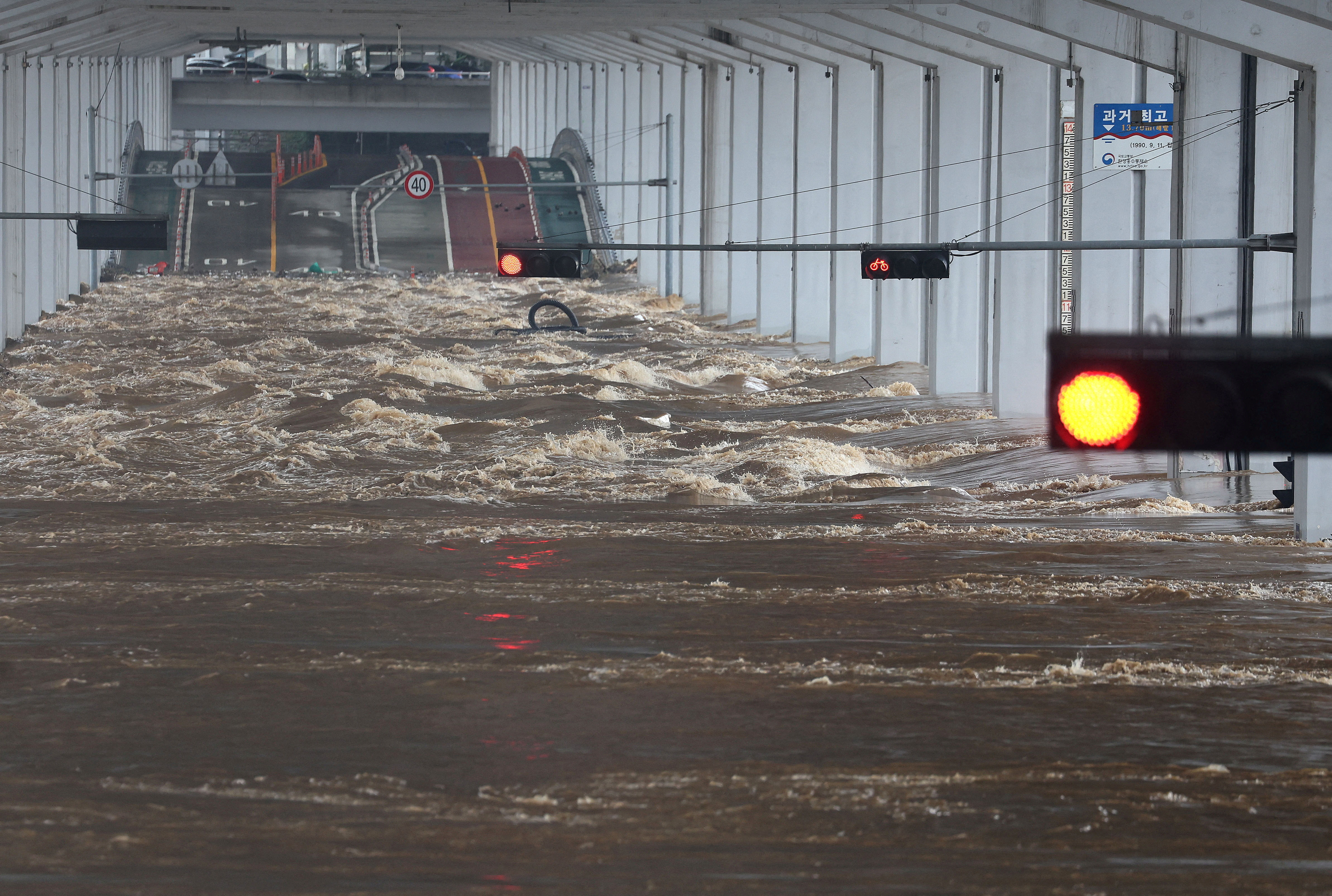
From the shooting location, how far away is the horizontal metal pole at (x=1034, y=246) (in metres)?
13.1

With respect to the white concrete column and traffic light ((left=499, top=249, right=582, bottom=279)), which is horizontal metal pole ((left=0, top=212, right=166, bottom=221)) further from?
the white concrete column

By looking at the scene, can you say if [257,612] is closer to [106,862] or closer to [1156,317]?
[106,862]

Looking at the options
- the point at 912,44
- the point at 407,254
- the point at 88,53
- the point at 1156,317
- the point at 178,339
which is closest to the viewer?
the point at 1156,317

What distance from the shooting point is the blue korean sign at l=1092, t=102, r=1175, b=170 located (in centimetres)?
1731

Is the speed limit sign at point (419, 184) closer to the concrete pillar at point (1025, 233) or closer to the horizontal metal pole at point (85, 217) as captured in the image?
the horizontal metal pole at point (85, 217)

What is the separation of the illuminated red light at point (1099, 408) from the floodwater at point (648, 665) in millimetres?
3053

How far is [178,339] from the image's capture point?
31.6 metres

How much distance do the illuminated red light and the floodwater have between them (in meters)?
3.05

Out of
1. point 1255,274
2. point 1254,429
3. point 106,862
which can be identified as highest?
point 1255,274

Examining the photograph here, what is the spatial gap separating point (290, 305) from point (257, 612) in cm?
2854

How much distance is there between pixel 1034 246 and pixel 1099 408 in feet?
37.6

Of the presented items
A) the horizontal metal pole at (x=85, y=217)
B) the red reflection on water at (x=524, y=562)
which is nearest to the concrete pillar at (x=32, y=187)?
the horizontal metal pole at (x=85, y=217)

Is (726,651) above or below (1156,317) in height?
below

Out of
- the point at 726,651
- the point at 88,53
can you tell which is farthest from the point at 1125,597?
the point at 88,53
